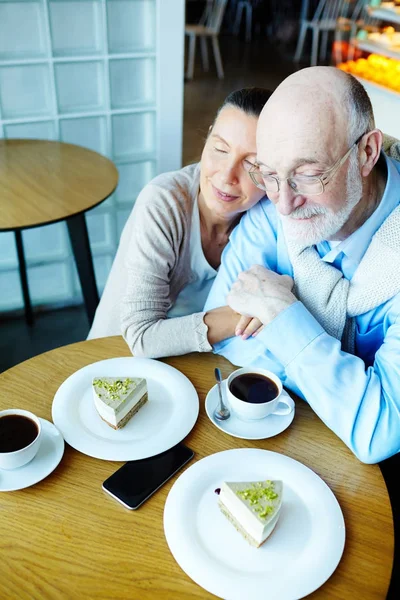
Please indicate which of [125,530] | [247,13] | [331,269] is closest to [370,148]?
[331,269]

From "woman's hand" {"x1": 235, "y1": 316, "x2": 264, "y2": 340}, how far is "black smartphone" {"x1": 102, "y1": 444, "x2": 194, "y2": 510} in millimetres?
323

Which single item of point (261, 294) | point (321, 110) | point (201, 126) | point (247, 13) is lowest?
point (201, 126)

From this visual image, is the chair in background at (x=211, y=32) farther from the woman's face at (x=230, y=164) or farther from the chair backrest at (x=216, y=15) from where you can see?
the woman's face at (x=230, y=164)

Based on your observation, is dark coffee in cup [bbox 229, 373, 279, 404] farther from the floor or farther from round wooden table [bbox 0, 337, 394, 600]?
the floor

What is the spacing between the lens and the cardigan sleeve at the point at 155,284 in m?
1.28

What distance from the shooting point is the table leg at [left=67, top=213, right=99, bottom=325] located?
2178mm

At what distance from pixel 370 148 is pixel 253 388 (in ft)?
1.83

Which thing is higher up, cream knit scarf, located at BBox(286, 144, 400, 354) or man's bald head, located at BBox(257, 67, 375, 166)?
man's bald head, located at BBox(257, 67, 375, 166)

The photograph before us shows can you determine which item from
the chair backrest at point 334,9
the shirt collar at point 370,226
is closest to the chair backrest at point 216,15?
the chair backrest at point 334,9

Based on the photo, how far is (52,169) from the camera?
2.23m

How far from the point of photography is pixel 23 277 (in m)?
2.76

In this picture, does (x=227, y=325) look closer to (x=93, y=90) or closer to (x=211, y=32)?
(x=93, y=90)

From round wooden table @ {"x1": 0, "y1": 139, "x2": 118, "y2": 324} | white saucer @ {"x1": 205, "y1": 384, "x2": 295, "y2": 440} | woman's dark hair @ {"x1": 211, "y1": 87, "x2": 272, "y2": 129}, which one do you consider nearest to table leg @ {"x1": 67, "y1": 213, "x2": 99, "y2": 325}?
round wooden table @ {"x1": 0, "y1": 139, "x2": 118, "y2": 324}

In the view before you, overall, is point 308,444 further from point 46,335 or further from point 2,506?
point 46,335
